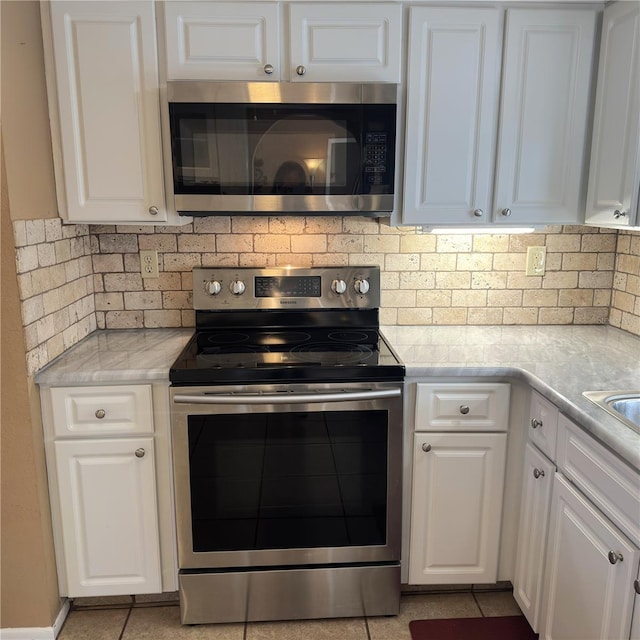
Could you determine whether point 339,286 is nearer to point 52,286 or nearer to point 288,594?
point 52,286

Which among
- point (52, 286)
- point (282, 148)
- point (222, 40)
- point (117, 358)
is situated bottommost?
point (117, 358)

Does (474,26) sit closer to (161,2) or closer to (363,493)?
(161,2)

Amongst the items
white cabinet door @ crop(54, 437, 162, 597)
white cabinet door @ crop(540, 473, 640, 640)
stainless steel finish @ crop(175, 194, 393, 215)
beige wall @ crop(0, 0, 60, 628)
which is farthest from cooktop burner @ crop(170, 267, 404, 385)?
white cabinet door @ crop(540, 473, 640, 640)

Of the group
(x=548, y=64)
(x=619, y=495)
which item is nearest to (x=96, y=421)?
(x=619, y=495)

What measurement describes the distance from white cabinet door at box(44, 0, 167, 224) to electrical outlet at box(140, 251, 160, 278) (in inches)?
12.5

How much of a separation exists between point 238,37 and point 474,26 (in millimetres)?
804

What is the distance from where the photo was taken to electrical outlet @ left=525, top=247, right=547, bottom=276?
2.34 m

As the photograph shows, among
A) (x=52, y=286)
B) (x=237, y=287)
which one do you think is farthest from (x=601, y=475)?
(x=52, y=286)

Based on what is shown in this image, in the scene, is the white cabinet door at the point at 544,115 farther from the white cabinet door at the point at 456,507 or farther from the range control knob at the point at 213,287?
the range control knob at the point at 213,287

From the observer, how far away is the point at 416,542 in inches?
78.0

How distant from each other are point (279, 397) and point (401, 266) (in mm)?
861

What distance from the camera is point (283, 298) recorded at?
7.30 ft

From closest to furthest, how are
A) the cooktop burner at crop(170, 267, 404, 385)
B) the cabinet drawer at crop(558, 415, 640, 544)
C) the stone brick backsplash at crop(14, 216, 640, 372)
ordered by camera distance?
1. the cabinet drawer at crop(558, 415, 640, 544)
2. the cooktop burner at crop(170, 267, 404, 385)
3. the stone brick backsplash at crop(14, 216, 640, 372)

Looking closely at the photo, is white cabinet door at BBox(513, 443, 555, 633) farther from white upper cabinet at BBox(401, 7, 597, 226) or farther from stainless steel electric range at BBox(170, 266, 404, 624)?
white upper cabinet at BBox(401, 7, 597, 226)
